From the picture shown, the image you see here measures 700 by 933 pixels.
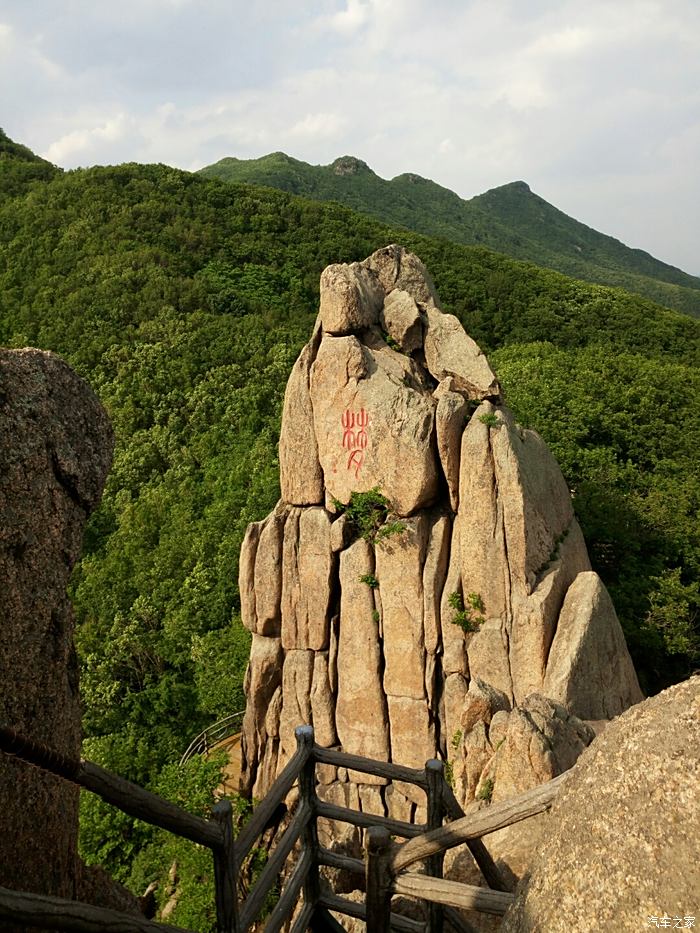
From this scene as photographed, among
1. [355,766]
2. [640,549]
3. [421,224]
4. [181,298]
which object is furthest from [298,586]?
[421,224]

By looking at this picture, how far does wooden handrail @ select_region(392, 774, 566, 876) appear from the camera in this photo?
5.29 meters

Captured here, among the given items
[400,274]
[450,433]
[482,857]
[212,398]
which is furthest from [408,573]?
[212,398]

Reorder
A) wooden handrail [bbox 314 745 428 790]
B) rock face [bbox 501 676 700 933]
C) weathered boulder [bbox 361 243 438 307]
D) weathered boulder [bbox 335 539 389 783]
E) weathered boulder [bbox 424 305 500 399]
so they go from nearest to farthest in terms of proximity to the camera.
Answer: rock face [bbox 501 676 700 933], wooden handrail [bbox 314 745 428 790], weathered boulder [bbox 335 539 389 783], weathered boulder [bbox 424 305 500 399], weathered boulder [bbox 361 243 438 307]

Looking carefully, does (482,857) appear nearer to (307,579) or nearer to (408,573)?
(408,573)

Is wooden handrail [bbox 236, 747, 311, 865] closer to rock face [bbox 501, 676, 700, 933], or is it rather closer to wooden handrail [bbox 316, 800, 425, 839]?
wooden handrail [bbox 316, 800, 425, 839]

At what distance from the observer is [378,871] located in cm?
604

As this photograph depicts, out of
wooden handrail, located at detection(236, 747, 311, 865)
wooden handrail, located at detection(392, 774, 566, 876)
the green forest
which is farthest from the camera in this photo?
the green forest

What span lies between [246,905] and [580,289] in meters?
45.2

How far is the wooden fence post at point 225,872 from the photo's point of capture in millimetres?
5176

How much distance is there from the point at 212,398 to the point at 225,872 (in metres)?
29.2

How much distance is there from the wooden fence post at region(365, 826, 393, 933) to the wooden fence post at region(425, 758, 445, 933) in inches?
35.7

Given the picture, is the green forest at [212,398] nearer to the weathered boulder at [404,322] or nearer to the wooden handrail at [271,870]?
the wooden handrail at [271,870]

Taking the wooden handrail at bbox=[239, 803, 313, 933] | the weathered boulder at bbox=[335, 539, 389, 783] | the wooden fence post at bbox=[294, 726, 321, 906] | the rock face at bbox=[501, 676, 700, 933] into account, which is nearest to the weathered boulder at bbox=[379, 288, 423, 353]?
the weathered boulder at bbox=[335, 539, 389, 783]

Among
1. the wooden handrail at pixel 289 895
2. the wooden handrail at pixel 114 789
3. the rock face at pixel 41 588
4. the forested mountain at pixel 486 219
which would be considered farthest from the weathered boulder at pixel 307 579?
the forested mountain at pixel 486 219
